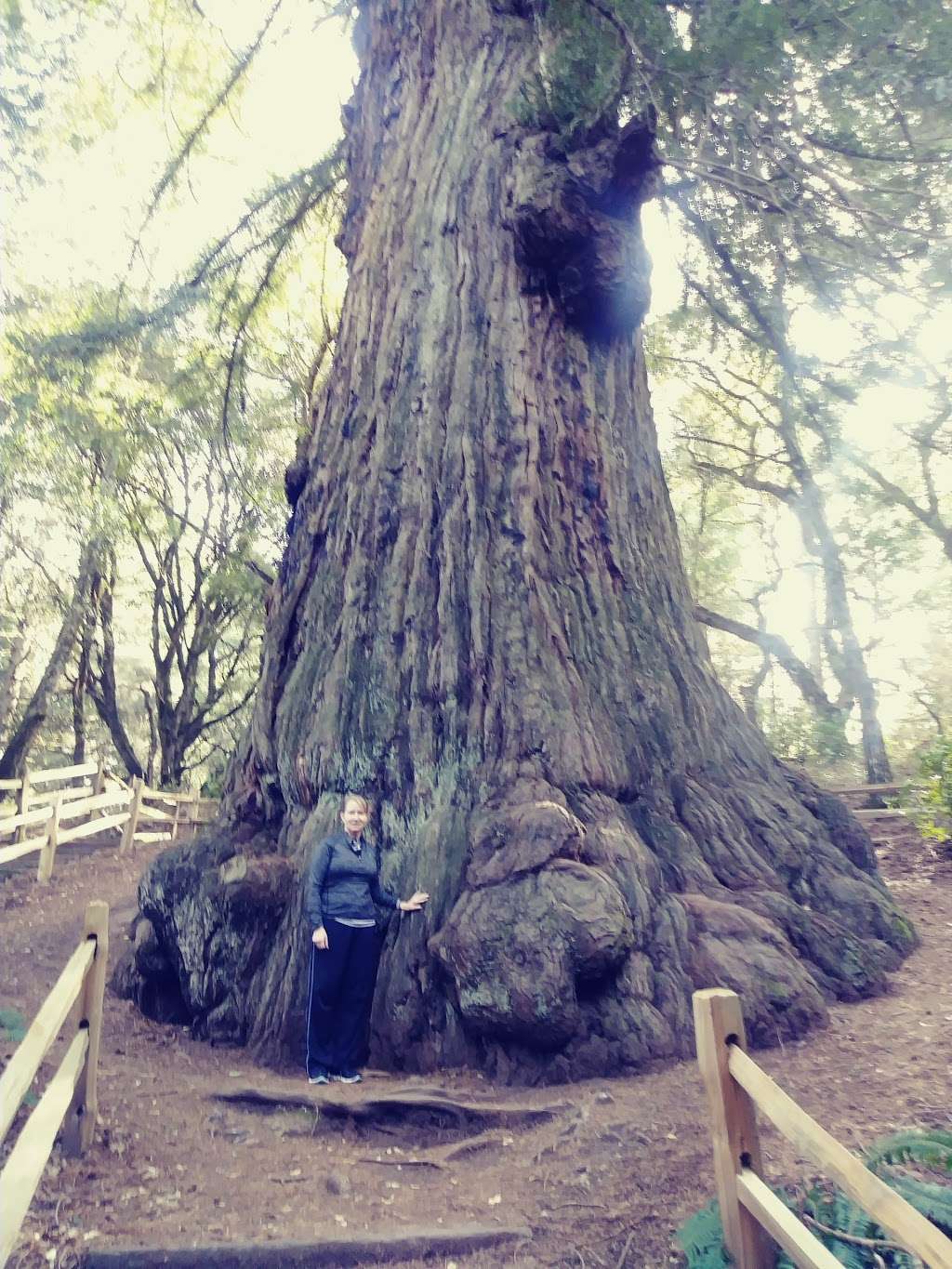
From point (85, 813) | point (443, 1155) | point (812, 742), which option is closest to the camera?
point (443, 1155)

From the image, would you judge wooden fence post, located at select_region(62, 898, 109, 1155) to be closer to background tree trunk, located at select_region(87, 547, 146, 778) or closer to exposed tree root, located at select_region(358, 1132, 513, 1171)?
exposed tree root, located at select_region(358, 1132, 513, 1171)

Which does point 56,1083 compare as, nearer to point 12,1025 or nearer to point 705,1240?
point 705,1240

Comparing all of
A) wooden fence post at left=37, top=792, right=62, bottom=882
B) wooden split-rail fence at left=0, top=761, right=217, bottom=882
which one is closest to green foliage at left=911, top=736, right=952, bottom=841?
wooden split-rail fence at left=0, top=761, right=217, bottom=882

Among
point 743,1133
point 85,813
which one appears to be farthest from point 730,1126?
point 85,813

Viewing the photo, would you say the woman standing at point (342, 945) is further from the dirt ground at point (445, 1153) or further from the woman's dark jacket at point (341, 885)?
the dirt ground at point (445, 1153)

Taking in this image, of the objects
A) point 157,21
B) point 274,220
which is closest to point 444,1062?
point 274,220

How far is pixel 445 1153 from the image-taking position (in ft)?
12.3

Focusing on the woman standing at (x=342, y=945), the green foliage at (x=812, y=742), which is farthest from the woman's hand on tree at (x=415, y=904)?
the green foliage at (x=812, y=742)

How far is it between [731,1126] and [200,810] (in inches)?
599

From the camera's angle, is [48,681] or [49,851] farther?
[48,681]

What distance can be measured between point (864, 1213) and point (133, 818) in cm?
1318

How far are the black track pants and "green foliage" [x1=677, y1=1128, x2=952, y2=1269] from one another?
217cm

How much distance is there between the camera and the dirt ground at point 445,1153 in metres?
3.05

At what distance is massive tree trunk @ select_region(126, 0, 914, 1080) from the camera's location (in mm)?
4434
